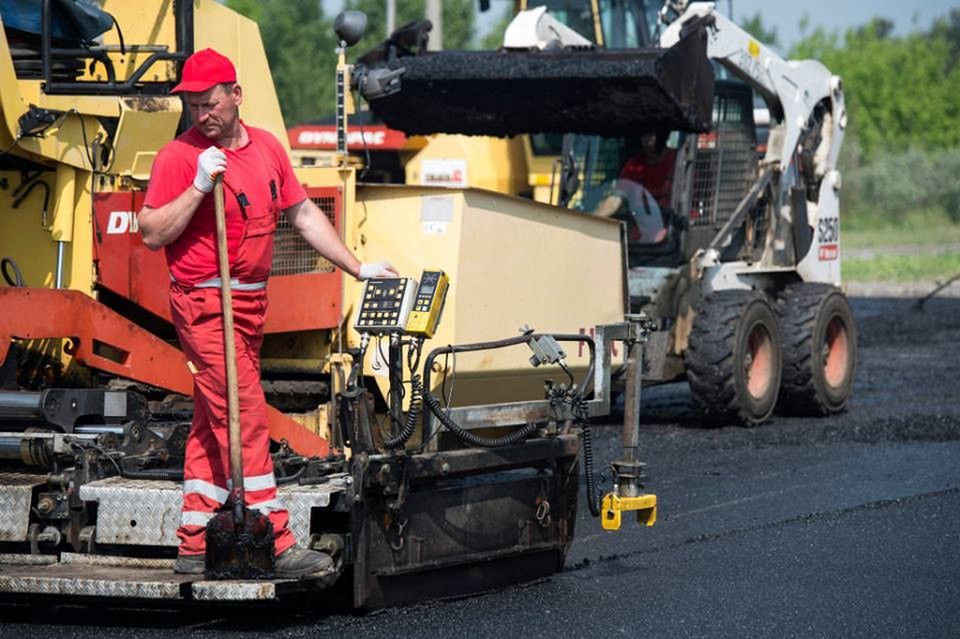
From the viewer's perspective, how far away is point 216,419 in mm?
5727

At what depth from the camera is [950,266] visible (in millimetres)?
25719

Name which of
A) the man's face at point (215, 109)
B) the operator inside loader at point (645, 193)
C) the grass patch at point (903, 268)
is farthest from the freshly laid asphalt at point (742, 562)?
the grass patch at point (903, 268)

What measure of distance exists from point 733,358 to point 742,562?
4189 mm

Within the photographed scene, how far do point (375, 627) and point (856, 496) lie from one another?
3.65 meters

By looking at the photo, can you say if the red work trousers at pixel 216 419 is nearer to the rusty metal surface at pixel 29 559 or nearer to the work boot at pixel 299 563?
the work boot at pixel 299 563

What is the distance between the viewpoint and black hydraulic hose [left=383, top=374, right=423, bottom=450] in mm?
6031

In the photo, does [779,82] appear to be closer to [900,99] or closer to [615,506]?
[615,506]

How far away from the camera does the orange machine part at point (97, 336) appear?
6035 mm

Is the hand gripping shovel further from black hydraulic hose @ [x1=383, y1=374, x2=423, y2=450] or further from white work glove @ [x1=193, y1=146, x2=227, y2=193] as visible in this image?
black hydraulic hose @ [x1=383, y1=374, x2=423, y2=450]

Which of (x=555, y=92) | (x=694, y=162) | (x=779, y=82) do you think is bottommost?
(x=694, y=162)

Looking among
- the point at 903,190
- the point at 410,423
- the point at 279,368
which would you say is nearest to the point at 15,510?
the point at 410,423

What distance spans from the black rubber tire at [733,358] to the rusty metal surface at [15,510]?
19.6 ft

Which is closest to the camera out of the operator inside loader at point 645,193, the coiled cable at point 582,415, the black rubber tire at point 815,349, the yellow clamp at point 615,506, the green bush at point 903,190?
the yellow clamp at point 615,506

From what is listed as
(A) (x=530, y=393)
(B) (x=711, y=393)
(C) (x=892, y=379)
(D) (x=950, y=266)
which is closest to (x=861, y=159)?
(D) (x=950, y=266)
